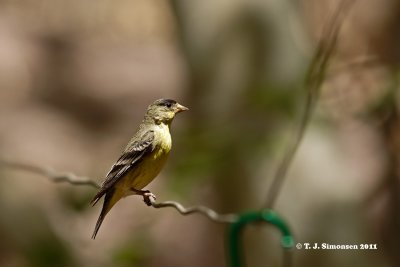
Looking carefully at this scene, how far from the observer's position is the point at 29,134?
1150cm

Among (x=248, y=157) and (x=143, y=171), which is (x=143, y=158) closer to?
(x=143, y=171)

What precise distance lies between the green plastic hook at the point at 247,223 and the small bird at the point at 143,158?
15.6 inches

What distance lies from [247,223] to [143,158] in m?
0.49

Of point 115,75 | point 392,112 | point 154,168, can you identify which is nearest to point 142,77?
point 115,75

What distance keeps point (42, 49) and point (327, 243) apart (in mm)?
8897

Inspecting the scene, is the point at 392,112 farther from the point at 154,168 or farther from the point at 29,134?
the point at 29,134

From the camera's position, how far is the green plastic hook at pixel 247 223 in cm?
194

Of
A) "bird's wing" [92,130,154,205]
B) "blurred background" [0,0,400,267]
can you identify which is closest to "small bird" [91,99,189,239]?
"bird's wing" [92,130,154,205]

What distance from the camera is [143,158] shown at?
1.66 metres

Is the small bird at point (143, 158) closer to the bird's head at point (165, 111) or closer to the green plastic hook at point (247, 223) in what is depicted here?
the bird's head at point (165, 111)

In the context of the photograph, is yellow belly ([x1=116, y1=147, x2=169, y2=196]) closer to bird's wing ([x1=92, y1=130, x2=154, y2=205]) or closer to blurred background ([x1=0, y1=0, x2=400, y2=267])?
bird's wing ([x1=92, y1=130, x2=154, y2=205])

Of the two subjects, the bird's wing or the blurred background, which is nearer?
the bird's wing

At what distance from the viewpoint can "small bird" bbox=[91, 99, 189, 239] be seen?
63.4 inches

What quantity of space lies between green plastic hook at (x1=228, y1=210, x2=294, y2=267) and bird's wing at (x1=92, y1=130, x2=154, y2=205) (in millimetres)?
428
